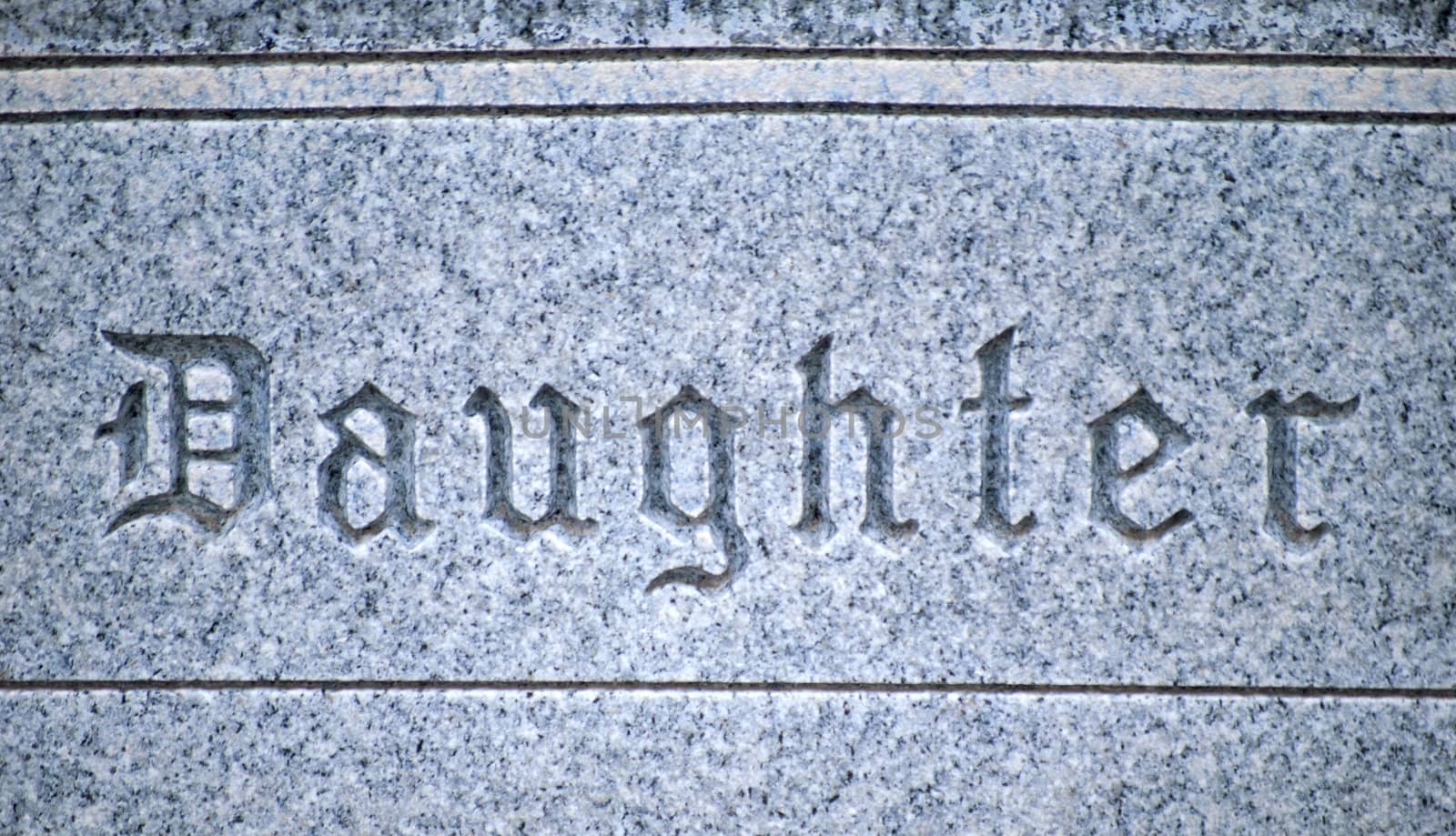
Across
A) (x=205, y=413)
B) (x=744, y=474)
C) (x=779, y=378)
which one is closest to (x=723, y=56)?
(x=779, y=378)

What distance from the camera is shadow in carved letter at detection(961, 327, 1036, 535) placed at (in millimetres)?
1010

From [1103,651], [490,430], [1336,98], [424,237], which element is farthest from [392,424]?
[1336,98]

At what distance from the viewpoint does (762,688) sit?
40.1 inches

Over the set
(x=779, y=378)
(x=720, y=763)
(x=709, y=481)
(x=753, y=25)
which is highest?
(x=753, y=25)

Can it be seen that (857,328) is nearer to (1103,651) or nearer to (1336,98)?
(1103,651)

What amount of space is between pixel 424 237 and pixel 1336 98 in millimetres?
1062

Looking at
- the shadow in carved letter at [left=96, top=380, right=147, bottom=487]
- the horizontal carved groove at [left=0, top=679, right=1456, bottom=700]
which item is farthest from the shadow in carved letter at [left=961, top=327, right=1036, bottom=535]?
the shadow in carved letter at [left=96, top=380, right=147, bottom=487]

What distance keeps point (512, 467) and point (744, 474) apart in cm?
27

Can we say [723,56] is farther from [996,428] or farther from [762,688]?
[762,688]

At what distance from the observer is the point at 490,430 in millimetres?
1021

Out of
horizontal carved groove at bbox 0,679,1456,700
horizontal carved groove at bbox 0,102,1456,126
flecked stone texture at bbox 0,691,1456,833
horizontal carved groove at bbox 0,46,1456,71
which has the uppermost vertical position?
horizontal carved groove at bbox 0,46,1456,71

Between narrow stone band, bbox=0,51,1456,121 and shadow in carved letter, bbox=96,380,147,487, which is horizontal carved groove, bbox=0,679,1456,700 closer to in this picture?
shadow in carved letter, bbox=96,380,147,487

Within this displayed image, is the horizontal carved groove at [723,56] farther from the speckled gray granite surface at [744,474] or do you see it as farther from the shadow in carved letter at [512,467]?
the shadow in carved letter at [512,467]

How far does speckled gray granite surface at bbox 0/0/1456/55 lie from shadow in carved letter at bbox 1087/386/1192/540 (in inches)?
16.6
